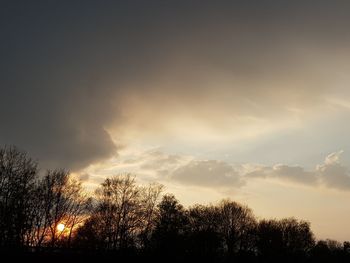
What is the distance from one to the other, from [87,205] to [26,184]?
1652 cm

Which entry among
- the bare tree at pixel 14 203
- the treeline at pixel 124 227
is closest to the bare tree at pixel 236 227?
the treeline at pixel 124 227

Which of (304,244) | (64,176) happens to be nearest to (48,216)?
(64,176)

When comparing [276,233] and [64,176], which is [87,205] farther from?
[276,233]

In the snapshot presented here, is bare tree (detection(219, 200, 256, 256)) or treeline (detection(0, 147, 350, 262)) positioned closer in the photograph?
treeline (detection(0, 147, 350, 262))

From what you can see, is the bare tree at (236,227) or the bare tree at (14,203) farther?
the bare tree at (236,227)

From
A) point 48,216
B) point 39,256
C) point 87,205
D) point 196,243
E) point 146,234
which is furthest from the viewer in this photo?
A: point 196,243

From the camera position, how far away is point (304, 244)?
529ft

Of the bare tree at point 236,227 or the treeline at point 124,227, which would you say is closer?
the treeline at point 124,227

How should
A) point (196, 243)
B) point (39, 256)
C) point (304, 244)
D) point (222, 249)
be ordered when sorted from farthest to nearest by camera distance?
point (304, 244)
point (222, 249)
point (196, 243)
point (39, 256)

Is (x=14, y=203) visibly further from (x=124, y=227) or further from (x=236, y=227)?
(x=236, y=227)

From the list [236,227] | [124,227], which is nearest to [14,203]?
[124,227]

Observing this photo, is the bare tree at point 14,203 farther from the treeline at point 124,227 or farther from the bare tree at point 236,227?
the bare tree at point 236,227

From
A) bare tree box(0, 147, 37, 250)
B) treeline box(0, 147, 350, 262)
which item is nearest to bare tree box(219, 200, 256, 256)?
treeline box(0, 147, 350, 262)

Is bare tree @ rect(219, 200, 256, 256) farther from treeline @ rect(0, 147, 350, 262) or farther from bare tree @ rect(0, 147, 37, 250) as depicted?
bare tree @ rect(0, 147, 37, 250)
